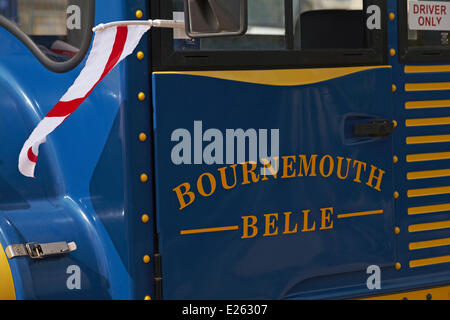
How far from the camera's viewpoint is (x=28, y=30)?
2.65 metres

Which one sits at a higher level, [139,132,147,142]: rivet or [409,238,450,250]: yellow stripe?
[139,132,147,142]: rivet

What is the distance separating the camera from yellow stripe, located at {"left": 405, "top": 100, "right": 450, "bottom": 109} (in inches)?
111

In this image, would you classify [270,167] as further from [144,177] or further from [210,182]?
[144,177]

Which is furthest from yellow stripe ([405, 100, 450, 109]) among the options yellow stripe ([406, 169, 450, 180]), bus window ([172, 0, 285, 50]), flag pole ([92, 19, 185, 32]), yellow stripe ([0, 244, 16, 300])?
yellow stripe ([0, 244, 16, 300])

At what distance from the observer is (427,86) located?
2.87m

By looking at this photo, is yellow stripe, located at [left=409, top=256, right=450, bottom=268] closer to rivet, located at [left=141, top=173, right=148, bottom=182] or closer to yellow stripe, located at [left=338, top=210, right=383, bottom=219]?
yellow stripe, located at [left=338, top=210, right=383, bottom=219]

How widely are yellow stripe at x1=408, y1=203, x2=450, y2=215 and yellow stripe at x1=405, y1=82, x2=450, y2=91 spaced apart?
0.42m

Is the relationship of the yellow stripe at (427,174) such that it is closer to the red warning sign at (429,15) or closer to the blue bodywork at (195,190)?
the blue bodywork at (195,190)

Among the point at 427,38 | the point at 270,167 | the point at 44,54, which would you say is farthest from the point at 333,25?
the point at 44,54

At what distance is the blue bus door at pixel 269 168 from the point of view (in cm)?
233

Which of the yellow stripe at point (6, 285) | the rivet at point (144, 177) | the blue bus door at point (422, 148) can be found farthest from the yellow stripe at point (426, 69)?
the yellow stripe at point (6, 285)

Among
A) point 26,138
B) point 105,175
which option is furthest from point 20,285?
point 26,138

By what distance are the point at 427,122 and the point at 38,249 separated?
4.72 feet
